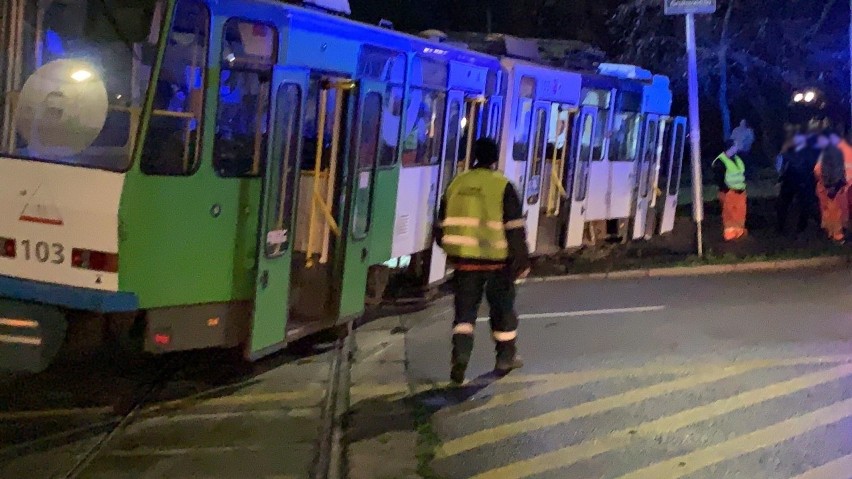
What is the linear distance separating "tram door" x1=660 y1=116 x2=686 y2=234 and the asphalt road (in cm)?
586

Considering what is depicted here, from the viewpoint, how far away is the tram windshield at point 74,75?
6094 mm

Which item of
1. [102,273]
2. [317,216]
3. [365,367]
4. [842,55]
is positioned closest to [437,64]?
[317,216]

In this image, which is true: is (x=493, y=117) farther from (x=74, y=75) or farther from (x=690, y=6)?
(x=74, y=75)

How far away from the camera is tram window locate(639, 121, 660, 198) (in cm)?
1553

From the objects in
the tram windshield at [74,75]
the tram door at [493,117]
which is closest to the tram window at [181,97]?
the tram windshield at [74,75]

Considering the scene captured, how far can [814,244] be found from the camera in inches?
590

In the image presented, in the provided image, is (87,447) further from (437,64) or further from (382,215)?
(437,64)

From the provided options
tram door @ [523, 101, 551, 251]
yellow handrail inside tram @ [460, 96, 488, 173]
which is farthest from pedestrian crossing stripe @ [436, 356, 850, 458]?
tram door @ [523, 101, 551, 251]

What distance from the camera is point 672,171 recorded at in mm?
16812

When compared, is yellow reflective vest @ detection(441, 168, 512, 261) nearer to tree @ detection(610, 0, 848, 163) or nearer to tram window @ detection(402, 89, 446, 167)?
tram window @ detection(402, 89, 446, 167)

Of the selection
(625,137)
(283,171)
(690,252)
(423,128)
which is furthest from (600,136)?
(283,171)

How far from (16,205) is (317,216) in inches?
91.6

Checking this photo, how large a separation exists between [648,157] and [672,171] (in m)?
1.22

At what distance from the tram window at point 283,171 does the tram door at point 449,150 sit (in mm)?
3096
